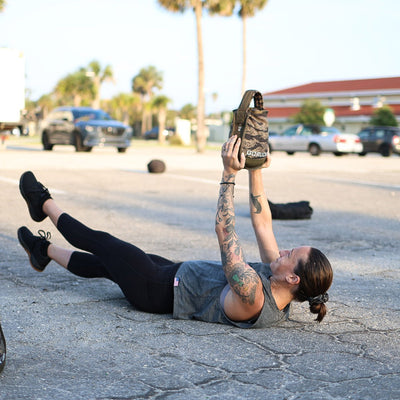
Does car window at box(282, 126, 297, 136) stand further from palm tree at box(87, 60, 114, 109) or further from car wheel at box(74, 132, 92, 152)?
palm tree at box(87, 60, 114, 109)

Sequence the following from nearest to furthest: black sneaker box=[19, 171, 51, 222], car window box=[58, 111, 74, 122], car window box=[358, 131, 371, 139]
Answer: black sneaker box=[19, 171, 51, 222], car window box=[58, 111, 74, 122], car window box=[358, 131, 371, 139]

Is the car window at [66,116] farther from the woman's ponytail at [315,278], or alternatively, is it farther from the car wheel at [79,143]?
the woman's ponytail at [315,278]

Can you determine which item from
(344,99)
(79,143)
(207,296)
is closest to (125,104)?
(344,99)

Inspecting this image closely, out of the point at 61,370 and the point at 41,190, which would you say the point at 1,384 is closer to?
the point at 61,370

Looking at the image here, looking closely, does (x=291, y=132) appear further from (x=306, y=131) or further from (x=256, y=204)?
(x=256, y=204)

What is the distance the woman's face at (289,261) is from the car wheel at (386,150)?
29462 millimetres

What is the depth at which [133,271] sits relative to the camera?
14.0 feet

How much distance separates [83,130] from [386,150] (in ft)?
47.5

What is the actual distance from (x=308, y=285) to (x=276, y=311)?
33 cm

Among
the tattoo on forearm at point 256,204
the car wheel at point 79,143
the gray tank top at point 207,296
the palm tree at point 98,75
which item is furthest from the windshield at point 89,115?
the palm tree at point 98,75

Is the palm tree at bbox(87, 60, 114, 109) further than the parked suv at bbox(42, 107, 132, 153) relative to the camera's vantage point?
Yes

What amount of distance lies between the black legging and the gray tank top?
78 millimetres

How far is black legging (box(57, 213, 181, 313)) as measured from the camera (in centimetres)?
425

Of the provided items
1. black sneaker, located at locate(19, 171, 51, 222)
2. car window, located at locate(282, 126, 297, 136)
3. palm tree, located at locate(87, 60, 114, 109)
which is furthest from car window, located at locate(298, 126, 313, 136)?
palm tree, located at locate(87, 60, 114, 109)
